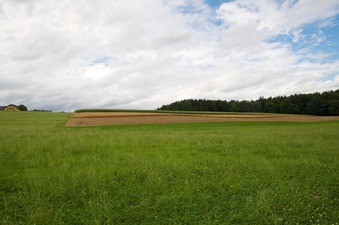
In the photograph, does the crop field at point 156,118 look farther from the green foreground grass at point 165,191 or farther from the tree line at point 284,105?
the tree line at point 284,105

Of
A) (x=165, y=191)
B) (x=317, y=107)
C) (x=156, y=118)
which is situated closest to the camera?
(x=165, y=191)

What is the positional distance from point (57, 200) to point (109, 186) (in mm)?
1555

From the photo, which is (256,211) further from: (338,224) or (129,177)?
(129,177)

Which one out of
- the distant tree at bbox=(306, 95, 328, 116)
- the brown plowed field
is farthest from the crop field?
the distant tree at bbox=(306, 95, 328, 116)

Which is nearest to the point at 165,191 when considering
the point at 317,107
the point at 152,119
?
the point at 152,119

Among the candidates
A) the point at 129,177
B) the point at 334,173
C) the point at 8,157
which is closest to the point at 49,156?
the point at 8,157

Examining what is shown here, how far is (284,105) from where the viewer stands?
389ft

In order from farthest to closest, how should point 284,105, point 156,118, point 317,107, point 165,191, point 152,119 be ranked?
1. point 284,105
2. point 317,107
3. point 156,118
4. point 152,119
5. point 165,191

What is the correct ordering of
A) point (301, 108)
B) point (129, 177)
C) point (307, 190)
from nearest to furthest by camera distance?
point (307, 190), point (129, 177), point (301, 108)

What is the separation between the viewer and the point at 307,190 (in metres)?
7.70

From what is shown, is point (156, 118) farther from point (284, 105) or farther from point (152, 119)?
point (284, 105)

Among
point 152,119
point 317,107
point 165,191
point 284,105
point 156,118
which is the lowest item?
point 165,191

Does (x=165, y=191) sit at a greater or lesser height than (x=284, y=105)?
lesser

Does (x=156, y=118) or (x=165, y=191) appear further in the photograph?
(x=156, y=118)
